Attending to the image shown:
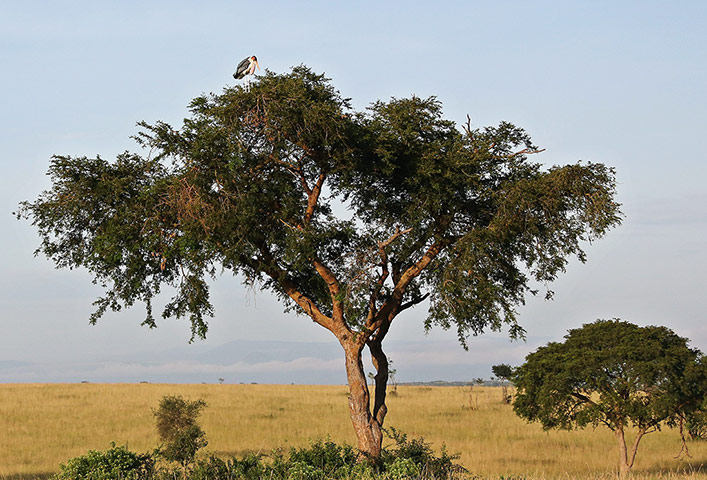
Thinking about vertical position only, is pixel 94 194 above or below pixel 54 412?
above

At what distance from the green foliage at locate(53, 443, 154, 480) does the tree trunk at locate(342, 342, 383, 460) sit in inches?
243

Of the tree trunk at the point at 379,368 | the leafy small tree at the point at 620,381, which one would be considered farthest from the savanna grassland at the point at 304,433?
the tree trunk at the point at 379,368

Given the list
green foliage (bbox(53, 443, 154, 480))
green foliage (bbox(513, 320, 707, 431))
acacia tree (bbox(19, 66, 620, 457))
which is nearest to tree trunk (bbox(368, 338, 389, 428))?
acacia tree (bbox(19, 66, 620, 457))

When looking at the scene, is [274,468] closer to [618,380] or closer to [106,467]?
[106,467]

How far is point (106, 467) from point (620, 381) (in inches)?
692

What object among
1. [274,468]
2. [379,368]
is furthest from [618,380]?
[274,468]

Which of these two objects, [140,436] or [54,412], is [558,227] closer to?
[140,436]

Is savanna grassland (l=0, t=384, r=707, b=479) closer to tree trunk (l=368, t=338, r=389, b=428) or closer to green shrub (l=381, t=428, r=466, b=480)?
tree trunk (l=368, t=338, r=389, b=428)

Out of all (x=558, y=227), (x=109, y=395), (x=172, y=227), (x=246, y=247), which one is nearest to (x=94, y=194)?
(x=172, y=227)

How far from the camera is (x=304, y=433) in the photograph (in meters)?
38.5

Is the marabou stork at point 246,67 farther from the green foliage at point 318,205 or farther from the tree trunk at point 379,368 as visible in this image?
the tree trunk at point 379,368

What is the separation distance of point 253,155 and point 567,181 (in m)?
8.49

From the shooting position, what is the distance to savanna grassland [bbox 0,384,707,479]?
29656mm

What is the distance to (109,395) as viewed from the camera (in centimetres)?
5966
